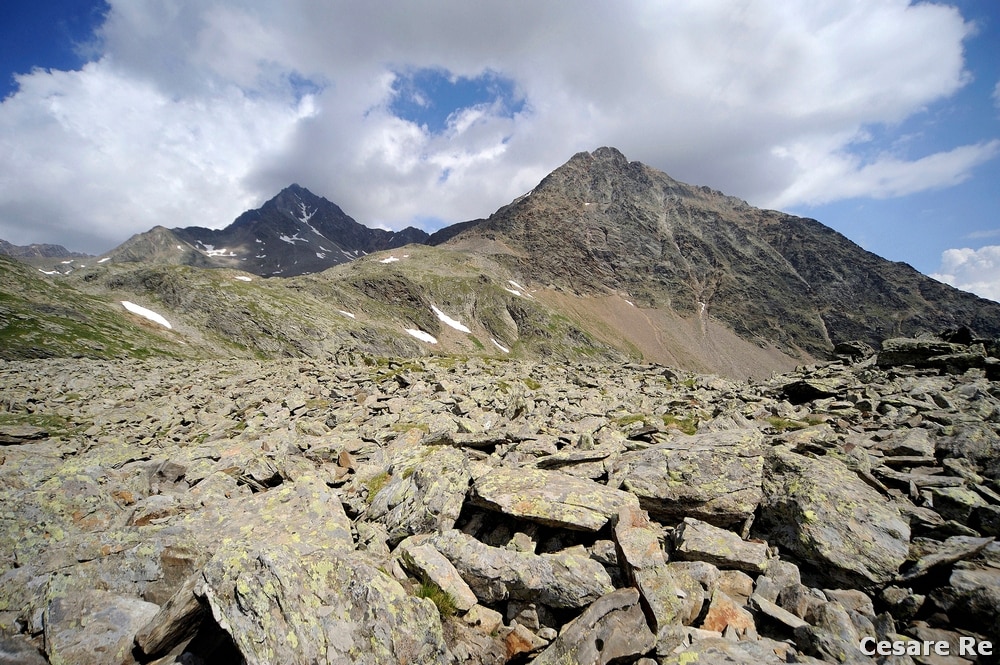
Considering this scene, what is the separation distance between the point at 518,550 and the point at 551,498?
1288mm

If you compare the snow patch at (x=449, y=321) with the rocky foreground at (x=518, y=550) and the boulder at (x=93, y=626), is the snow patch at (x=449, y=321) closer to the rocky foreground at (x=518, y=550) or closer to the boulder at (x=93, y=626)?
the rocky foreground at (x=518, y=550)

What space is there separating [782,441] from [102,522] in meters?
19.4

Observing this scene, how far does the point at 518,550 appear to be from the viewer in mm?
8078

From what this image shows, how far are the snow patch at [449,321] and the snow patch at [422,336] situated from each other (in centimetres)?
1415

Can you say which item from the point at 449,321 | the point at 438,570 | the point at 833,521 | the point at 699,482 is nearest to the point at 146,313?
the point at 449,321

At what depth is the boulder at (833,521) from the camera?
24.6ft

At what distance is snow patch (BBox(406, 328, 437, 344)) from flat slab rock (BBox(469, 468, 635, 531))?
125795mm

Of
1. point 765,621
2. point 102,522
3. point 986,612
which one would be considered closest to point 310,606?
point 765,621

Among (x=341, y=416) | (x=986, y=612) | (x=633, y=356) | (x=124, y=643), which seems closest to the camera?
(x=124, y=643)

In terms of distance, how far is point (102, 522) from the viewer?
9.56 m

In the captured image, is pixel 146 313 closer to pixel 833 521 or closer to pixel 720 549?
pixel 720 549

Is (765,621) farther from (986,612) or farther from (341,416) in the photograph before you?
(341,416)

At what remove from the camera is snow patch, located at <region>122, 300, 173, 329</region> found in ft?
267

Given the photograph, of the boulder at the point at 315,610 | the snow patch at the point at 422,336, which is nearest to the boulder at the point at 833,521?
the boulder at the point at 315,610
